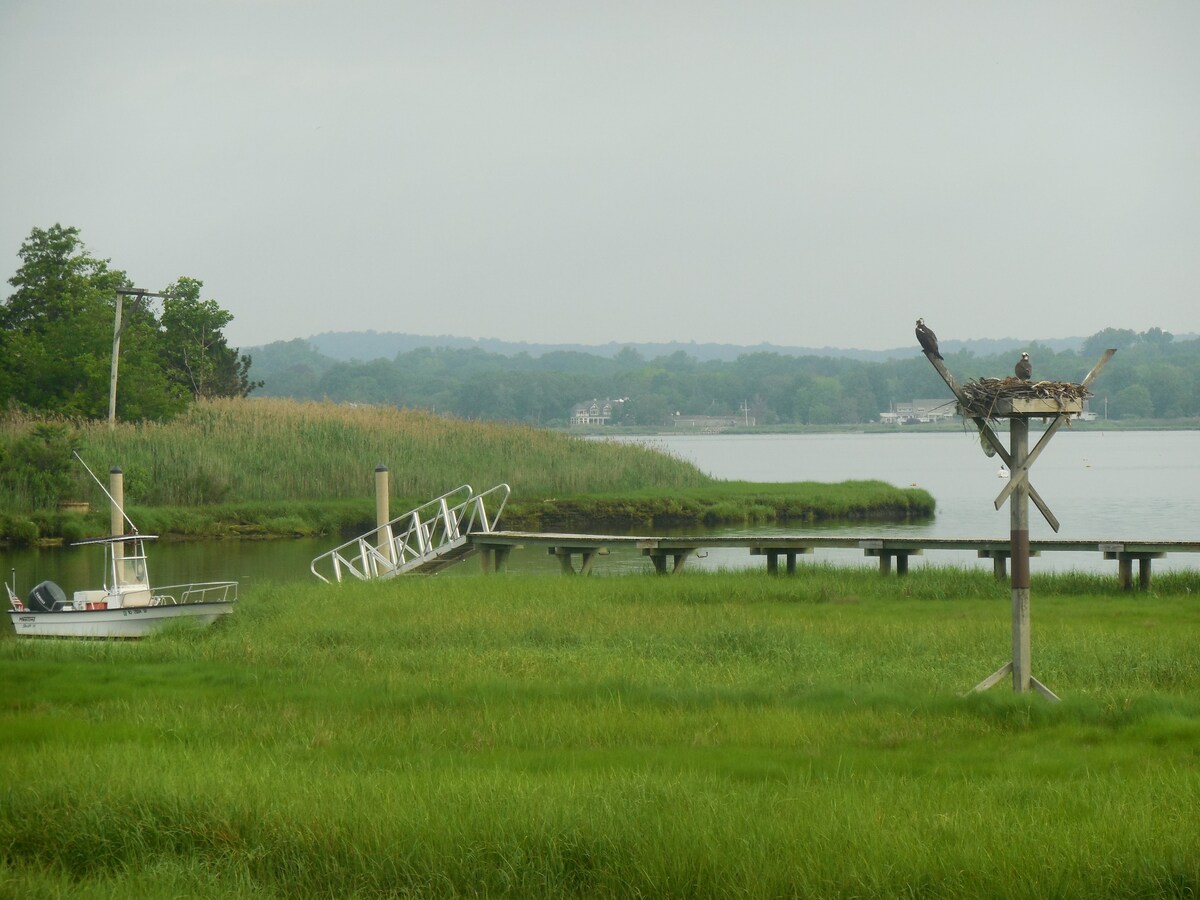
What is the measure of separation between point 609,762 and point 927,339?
418 centimetres

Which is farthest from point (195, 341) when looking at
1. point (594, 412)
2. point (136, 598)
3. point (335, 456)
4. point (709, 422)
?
point (709, 422)

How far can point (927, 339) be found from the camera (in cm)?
1078

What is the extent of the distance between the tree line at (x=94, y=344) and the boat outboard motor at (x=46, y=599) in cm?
2080

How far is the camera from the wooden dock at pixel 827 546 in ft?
64.4

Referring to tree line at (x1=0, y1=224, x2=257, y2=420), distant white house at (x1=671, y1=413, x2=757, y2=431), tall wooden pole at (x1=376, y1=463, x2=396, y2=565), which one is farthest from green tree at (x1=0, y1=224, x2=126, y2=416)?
distant white house at (x1=671, y1=413, x2=757, y2=431)

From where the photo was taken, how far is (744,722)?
10609 millimetres

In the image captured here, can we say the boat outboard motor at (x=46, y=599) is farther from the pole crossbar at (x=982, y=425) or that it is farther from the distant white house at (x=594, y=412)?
the distant white house at (x=594, y=412)

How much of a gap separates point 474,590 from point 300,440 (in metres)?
25.0

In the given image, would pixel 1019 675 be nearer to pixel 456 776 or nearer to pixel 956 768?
pixel 956 768

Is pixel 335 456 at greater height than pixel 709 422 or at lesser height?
lesser

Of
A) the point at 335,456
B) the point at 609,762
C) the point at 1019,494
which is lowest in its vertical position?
the point at 609,762

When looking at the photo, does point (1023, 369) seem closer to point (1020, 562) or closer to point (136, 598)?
point (1020, 562)

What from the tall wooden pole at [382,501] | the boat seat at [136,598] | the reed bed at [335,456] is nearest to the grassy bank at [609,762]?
the boat seat at [136,598]

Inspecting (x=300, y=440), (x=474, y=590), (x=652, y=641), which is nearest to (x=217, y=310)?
(x=300, y=440)
